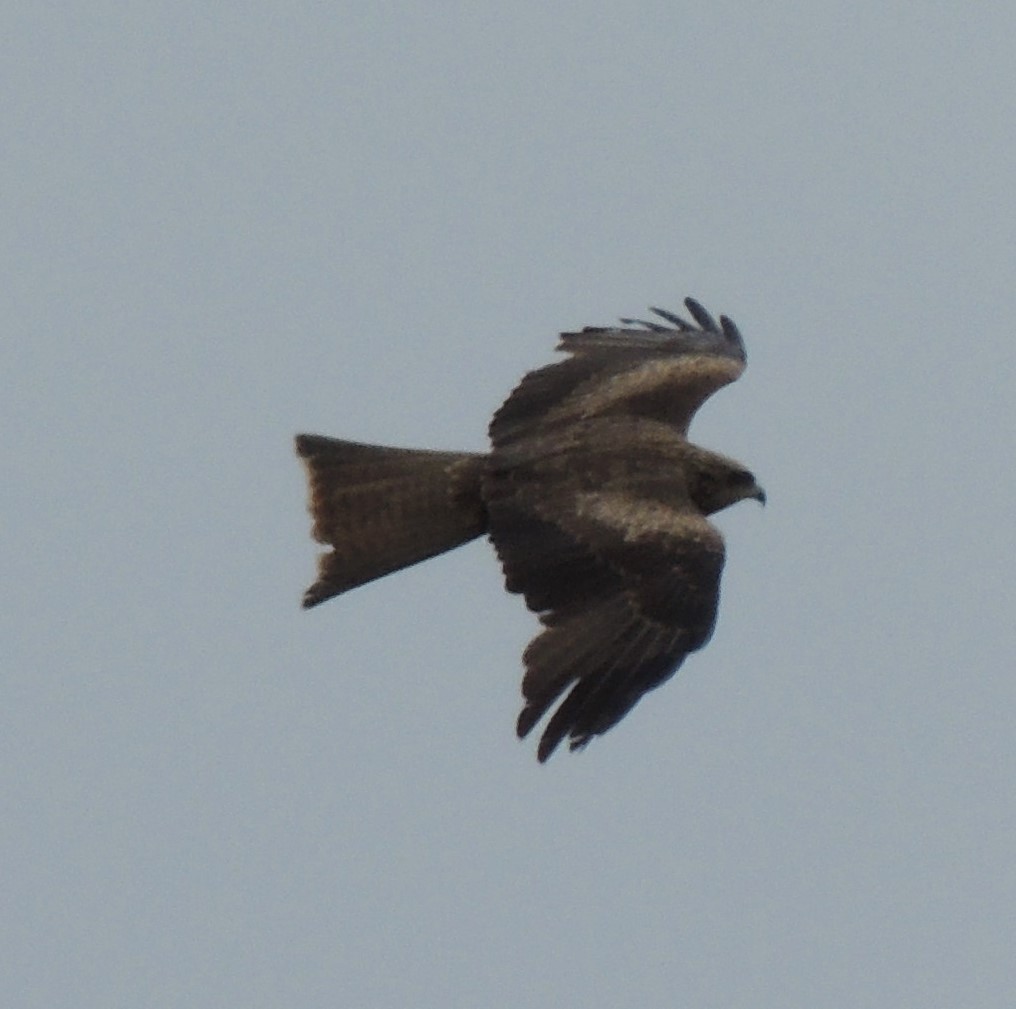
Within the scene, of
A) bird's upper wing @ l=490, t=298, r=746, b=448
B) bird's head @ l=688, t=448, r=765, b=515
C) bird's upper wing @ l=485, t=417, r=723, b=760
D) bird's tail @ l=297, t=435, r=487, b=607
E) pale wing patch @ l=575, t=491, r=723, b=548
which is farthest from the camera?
bird's upper wing @ l=490, t=298, r=746, b=448

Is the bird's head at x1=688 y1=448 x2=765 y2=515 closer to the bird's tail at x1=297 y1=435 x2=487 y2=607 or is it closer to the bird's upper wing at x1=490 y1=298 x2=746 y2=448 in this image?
the bird's upper wing at x1=490 y1=298 x2=746 y2=448

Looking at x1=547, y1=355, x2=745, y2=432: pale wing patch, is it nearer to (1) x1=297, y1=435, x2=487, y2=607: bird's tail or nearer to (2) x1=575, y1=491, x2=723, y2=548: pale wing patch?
(1) x1=297, y1=435, x2=487, y2=607: bird's tail

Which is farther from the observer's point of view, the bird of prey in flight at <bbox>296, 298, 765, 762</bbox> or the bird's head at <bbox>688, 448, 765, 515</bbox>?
the bird's head at <bbox>688, 448, 765, 515</bbox>

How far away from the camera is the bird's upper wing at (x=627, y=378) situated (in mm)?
17125

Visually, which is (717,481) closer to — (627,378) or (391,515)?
(627,378)

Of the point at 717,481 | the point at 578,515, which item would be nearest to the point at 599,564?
the point at 578,515

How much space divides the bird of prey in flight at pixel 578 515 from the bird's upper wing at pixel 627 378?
0.01 meters

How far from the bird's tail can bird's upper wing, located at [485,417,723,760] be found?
0.20 meters

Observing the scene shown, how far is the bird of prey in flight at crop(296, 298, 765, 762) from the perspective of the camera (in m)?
15.1

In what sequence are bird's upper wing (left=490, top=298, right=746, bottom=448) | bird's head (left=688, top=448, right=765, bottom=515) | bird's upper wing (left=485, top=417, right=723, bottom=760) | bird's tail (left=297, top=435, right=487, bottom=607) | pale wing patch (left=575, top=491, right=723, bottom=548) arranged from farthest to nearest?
bird's upper wing (left=490, top=298, right=746, bottom=448) → bird's head (left=688, top=448, right=765, bottom=515) → bird's tail (left=297, top=435, right=487, bottom=607) → pale wing patch (left=575, top=491, right=723, bottom=548) → bird's upper wing (left=485, top=417, right=723, bottom=760)

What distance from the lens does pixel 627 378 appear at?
17609mm

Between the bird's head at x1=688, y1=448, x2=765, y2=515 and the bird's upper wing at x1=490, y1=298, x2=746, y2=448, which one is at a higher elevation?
the bird's upper wing at x1=490, y1=298, x2=746, y2=448

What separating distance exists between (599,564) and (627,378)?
222 cm

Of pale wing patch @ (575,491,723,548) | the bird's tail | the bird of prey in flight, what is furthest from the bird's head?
the bird's tail
